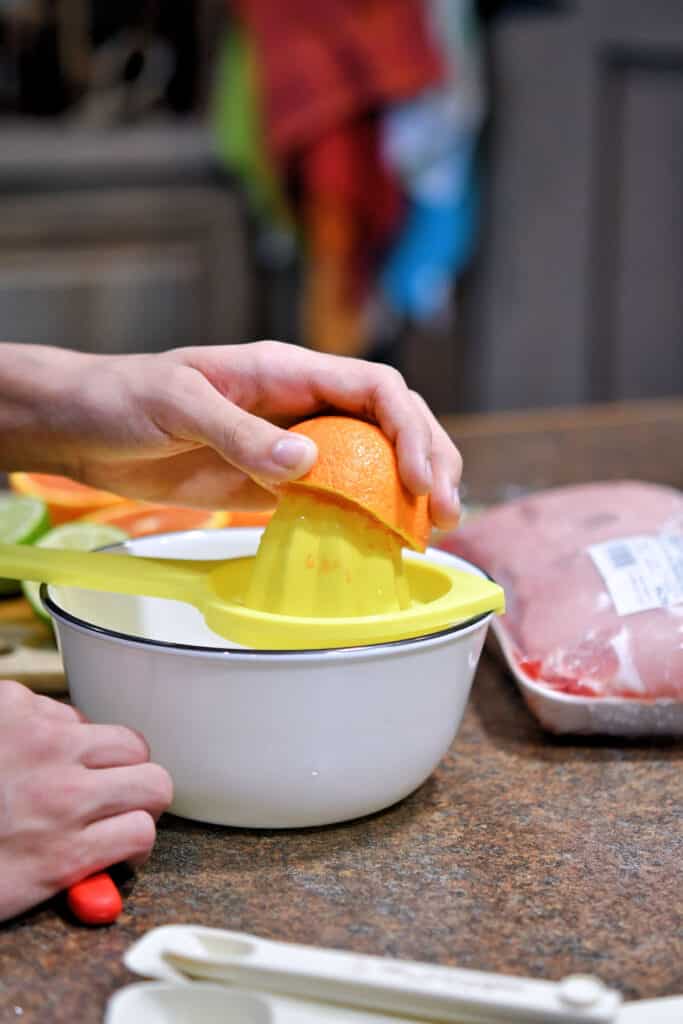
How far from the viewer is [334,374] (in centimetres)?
77

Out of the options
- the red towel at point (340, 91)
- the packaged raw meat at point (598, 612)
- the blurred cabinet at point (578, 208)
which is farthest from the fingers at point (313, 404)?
the blurred cabinet at point (578, 208)

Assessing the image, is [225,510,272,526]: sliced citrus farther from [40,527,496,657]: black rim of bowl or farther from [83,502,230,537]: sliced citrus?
[40,527,496,657]: black rim of bowl

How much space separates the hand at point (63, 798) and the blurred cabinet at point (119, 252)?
91.3 inches

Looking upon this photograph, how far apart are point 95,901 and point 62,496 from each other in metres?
0.56

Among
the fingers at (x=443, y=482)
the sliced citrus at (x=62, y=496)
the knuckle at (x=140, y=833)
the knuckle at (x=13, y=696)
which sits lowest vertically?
the sliced citrus at (x=62, y=496)

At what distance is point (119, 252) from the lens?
9.62 ft

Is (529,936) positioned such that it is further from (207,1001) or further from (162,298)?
(162,298)

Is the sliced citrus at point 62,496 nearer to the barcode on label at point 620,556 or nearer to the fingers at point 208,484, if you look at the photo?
the fingers at point 208,484

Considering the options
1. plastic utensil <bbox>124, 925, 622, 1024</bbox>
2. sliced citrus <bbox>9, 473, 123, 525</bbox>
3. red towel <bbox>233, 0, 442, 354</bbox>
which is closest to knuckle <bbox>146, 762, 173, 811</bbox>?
plastic utensil <bbox>124, 925, 622, 1024</bbox>

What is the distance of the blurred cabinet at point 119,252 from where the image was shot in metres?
2.83

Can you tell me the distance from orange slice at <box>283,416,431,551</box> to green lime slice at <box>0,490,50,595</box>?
0.35m

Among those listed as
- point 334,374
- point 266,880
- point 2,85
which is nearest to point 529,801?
point 266,880

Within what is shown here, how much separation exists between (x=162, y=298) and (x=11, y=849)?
2509mm

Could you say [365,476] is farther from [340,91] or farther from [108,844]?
[340,91]
